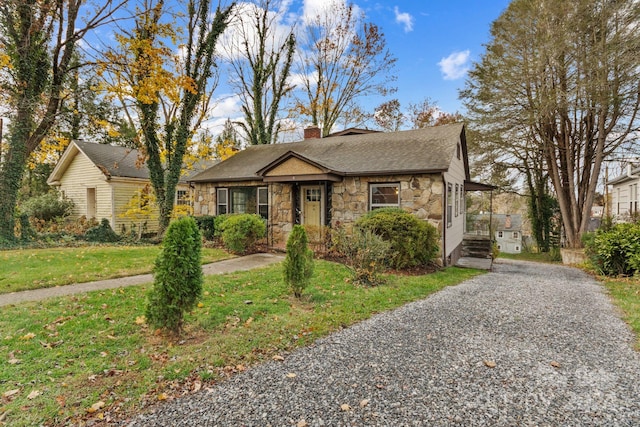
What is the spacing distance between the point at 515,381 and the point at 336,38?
2286 centimetres

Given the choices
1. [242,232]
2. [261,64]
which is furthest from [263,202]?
[261,64]

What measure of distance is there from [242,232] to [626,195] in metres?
19.1

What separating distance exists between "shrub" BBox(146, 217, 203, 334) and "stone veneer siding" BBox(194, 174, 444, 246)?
6.86 m

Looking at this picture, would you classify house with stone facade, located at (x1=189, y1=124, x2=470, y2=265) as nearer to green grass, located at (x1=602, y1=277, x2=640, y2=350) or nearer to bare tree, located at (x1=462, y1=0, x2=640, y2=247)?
green grass, located at (x1=602, y1=277, x2=640, y2=350)

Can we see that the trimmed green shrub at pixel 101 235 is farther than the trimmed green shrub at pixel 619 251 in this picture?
Yes

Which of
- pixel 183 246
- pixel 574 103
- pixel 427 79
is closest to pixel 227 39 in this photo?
pixel 427 79

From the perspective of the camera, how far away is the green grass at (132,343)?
2.61m

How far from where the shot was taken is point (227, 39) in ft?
65.9

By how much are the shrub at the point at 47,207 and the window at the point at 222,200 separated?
31.4ft

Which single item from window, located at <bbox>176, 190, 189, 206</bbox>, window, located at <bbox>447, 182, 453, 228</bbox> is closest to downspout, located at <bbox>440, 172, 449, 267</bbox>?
window, located at <bbox>447, 182, 453, 228</bbox>

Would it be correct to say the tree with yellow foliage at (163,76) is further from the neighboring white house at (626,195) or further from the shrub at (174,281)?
the neighboring white house at (626,195)

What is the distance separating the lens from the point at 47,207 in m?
16.1

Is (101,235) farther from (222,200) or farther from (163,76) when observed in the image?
(163,76)

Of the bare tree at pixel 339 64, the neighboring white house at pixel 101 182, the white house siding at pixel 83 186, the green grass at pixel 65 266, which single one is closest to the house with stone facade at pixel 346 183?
the green grass at pixel 65 266
